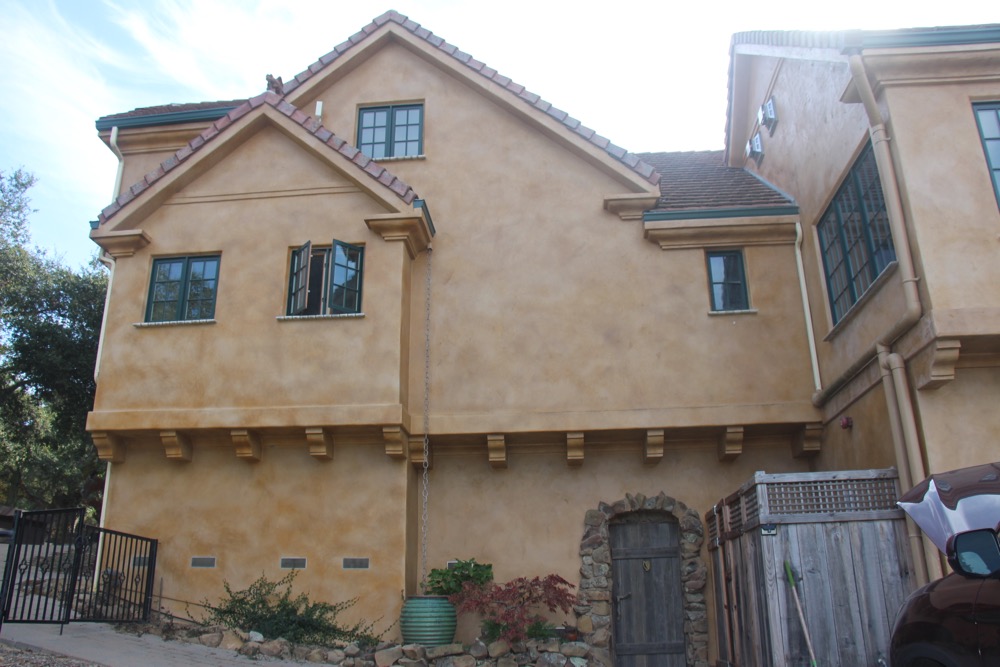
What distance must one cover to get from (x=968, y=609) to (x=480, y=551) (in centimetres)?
823

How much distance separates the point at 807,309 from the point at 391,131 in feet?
26.2

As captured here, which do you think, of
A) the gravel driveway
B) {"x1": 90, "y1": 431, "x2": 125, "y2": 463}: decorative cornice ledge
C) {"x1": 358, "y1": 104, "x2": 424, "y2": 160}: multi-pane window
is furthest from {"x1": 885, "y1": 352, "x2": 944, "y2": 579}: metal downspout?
{"x1": 90, "y1": 431, "x2": 125, "y2": 463}: decorative cornice ledge

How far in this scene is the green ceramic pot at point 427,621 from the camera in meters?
11.6

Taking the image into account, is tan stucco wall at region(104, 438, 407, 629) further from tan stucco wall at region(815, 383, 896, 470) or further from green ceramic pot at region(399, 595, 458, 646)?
tan stucco wall at region(815, 383, 896, 470)

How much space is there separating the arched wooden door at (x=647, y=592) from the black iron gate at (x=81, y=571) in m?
7.06

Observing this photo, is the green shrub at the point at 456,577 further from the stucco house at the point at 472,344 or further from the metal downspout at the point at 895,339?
the metal downspout at the point at 895,339

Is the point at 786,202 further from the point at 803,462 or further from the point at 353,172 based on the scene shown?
the point at 353,172

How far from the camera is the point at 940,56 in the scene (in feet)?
33.1

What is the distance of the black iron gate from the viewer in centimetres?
1075

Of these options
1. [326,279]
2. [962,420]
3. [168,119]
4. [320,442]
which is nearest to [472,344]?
[326,279]

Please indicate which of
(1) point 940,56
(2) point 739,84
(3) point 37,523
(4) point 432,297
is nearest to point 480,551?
(4) point 432,297

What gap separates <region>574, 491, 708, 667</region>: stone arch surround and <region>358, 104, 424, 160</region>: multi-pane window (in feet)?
23.8

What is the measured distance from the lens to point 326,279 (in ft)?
44.6

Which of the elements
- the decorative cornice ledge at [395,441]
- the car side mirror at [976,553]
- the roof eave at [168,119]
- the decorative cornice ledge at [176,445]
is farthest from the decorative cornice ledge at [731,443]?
the roof eave at [168,119]
